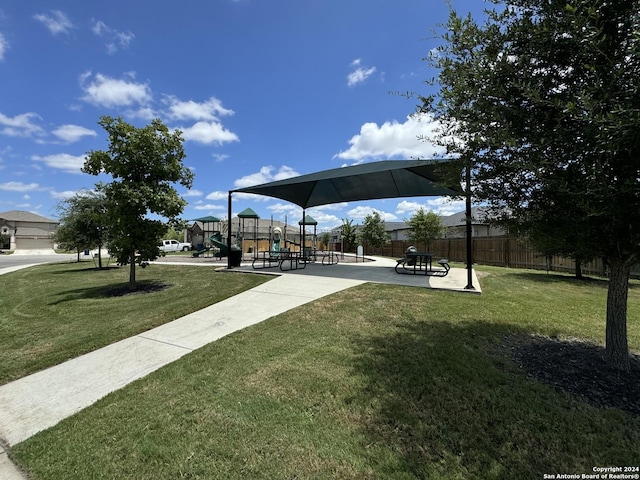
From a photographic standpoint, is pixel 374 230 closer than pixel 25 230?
Yes

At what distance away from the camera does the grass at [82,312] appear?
177 inches

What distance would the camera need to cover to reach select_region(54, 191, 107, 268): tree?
15.6 metres

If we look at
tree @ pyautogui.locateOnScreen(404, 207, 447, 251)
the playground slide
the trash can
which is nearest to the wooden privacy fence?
tree @ pyautogui.locateOnScreen(404, 207, 447, 251)

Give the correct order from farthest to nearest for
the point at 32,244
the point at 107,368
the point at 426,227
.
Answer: the point at 32,244, the point at 426,227, the point at 107,368

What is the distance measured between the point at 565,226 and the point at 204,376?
409cm

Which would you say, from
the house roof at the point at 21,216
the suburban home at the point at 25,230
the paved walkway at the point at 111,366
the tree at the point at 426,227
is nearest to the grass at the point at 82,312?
the paved walkway at the point at 111,366

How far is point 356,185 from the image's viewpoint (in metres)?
12.7

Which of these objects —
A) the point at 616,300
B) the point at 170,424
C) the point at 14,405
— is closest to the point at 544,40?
the point at 616,300

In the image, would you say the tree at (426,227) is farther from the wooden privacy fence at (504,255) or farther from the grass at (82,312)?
the grass at (82,312)

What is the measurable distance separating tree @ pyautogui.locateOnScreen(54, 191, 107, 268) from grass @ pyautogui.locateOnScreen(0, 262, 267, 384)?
5274mm

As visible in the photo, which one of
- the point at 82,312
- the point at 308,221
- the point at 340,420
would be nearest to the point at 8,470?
the point at 340,420

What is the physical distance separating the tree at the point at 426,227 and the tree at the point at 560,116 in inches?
664

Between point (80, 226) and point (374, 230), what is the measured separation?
17.9 m

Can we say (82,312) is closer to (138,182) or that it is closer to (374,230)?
(138,182)
